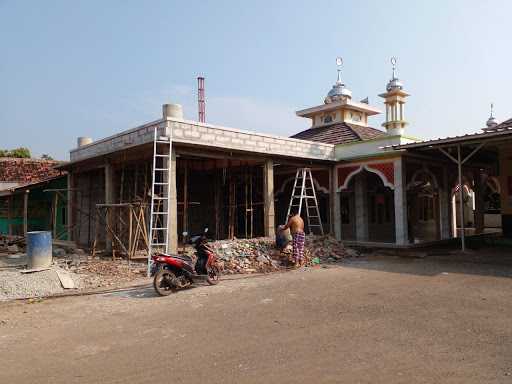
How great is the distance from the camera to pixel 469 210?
26.4 metres

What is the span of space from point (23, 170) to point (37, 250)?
703 inches

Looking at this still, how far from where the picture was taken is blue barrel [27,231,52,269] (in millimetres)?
9164

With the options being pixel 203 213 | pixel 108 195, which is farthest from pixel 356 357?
pixel 203 213

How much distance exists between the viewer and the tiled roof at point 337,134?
1742cm

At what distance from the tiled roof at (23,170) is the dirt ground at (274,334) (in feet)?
64.6

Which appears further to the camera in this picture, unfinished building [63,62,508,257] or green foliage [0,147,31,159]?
green foliage [0,147,31,159]

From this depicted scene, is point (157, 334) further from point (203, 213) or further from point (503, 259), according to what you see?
point (203, 213)

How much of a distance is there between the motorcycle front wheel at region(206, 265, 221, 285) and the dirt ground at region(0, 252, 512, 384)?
13.0 inches

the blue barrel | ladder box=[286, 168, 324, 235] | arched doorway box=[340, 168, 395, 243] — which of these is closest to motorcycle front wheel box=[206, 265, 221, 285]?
the blue barrel

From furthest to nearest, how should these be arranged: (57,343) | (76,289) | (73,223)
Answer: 1. (73,223)
2. (76,289)
3. (57,343)

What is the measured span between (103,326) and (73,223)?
11138 mm

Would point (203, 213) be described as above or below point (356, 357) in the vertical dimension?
above

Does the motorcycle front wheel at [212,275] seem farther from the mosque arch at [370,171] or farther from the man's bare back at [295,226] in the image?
the mosque arch at [370,171]

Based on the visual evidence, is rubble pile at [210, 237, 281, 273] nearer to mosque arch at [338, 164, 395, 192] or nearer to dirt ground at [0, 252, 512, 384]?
dirt ground at [0, 252, 512, 384]
